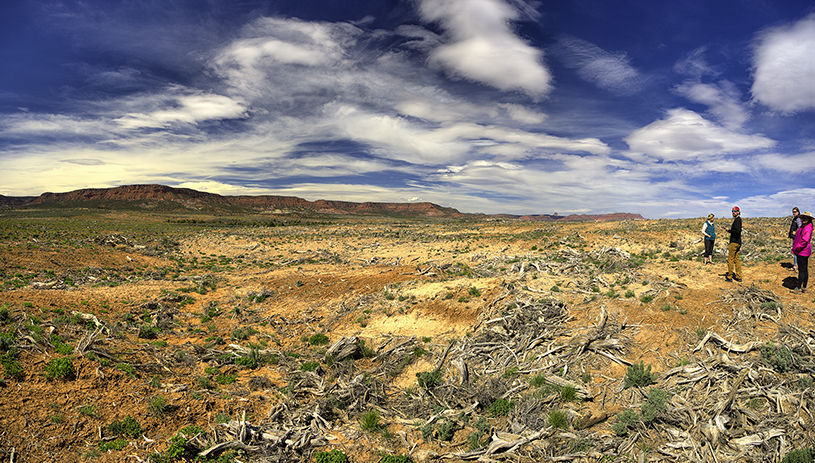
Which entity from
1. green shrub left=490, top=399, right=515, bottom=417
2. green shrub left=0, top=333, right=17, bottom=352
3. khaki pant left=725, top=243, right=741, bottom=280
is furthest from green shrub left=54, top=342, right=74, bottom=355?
khaki pant left=725, top=243, right=741, bottom=280

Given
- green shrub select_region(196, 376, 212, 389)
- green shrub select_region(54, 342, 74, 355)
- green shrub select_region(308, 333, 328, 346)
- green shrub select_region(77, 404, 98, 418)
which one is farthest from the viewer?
green shrub select_region(308, 333, 328, 346)

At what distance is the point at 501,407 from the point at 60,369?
9708mm

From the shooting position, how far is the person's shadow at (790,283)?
10.8 metres

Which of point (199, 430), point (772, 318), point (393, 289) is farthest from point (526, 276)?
point (199, 430)

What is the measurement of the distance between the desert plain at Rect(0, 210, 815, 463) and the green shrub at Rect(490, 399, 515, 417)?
0.05 meters

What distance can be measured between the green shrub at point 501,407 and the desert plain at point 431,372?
5 centimetres

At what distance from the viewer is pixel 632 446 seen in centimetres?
619

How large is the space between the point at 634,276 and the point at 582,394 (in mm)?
9071

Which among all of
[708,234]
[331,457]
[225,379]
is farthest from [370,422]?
[708,234]

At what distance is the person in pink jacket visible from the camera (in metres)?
9.93

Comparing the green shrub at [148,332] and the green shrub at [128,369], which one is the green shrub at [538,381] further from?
the green shrub at [148,332]

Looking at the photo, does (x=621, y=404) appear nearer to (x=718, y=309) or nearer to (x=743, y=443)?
(x=743, y=443)

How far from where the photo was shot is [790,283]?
434 inches

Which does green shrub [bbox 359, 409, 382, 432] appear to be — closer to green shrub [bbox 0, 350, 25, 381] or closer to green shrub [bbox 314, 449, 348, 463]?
green shrub [bbox 314, 449, 348, 463]
